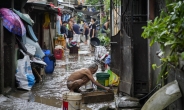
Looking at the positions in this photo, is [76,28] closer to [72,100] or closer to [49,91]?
[49,91]

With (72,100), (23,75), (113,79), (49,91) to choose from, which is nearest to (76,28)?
(113,79)

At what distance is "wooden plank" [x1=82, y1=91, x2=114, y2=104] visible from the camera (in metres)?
9.25

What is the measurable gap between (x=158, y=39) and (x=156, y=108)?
40.7 inches

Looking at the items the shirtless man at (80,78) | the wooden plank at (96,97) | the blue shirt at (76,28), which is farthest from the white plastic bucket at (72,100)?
the blue shirt at (76,28)

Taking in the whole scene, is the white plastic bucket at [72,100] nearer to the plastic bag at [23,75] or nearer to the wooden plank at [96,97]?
the wooden plank at [96,97]

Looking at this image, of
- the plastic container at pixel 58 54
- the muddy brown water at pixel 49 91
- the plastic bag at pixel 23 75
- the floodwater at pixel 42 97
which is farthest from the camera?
the plastic container at pixel 58 54

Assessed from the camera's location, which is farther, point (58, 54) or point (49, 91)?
point (58, 54)

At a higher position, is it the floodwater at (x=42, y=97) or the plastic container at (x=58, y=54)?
the plastic container at (x=58, y=54)

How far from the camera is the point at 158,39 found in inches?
174

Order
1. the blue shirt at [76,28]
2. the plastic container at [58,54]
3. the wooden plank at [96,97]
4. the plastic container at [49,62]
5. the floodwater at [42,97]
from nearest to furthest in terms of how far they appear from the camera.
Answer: the floodwater at [42,97], the wooden plank at [96,97], the plastic container at [49,62], the plastic container at [58,54], the blue shirt at [76,28]

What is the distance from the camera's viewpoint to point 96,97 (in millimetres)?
9328

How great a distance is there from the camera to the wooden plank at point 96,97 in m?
9.25

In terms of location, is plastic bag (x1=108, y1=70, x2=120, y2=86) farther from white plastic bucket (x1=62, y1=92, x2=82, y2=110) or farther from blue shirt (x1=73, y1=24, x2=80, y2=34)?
blue shirt (x1=73, y1=24, x2=80, y2=34)

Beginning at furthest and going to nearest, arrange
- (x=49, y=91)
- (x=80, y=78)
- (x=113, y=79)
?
(x=113, y=79)
(x=49, y=91)
(x=80, y=78)
